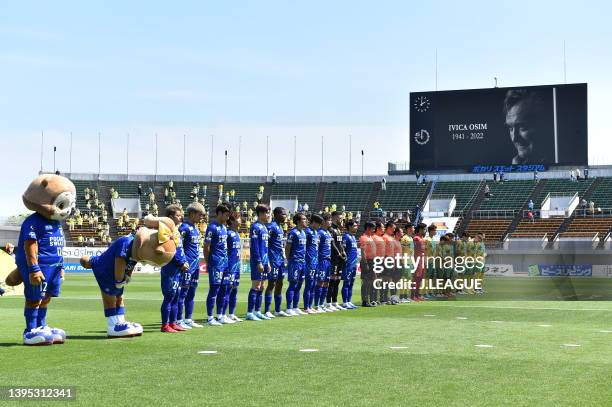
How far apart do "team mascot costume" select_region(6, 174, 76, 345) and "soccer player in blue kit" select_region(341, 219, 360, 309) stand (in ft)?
32.3

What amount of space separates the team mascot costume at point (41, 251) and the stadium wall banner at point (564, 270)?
1494 inches

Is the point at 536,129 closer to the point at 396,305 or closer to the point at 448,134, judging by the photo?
the point at 448,134

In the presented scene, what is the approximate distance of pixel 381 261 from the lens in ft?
70.2

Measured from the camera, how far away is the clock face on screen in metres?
61.8

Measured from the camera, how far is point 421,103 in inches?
2438

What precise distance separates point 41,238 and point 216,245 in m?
4.15

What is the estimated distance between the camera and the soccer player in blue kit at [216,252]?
14.4 m

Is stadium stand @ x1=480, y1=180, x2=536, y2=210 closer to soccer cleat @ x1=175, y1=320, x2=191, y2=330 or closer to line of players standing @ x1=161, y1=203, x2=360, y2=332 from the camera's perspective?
line of players standing @ x1=161, y1=203, x2=360, y2=332

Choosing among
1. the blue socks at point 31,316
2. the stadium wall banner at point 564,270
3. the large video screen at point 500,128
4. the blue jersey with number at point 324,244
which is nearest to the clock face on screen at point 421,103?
the large video screen at point 500,128

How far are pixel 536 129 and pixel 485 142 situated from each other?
3.85 meters

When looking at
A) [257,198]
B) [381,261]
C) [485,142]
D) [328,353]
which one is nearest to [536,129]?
[485,142]

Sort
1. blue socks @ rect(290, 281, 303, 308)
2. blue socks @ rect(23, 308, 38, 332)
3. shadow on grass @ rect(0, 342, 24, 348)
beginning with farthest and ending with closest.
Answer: blue socks @ rect(290, 281, 303, 308)
shadow on grass @ rect(0, 342, 24, 348)
blue socks @ rect(23, 308, 38, 332)

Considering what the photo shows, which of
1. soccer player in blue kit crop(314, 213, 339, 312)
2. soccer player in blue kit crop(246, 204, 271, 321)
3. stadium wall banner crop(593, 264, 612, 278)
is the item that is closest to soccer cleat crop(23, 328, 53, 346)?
soccer player in blue kit crop(246, 204, 271, 321)

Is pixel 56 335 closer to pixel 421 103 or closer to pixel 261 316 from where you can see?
pixel 261 316
